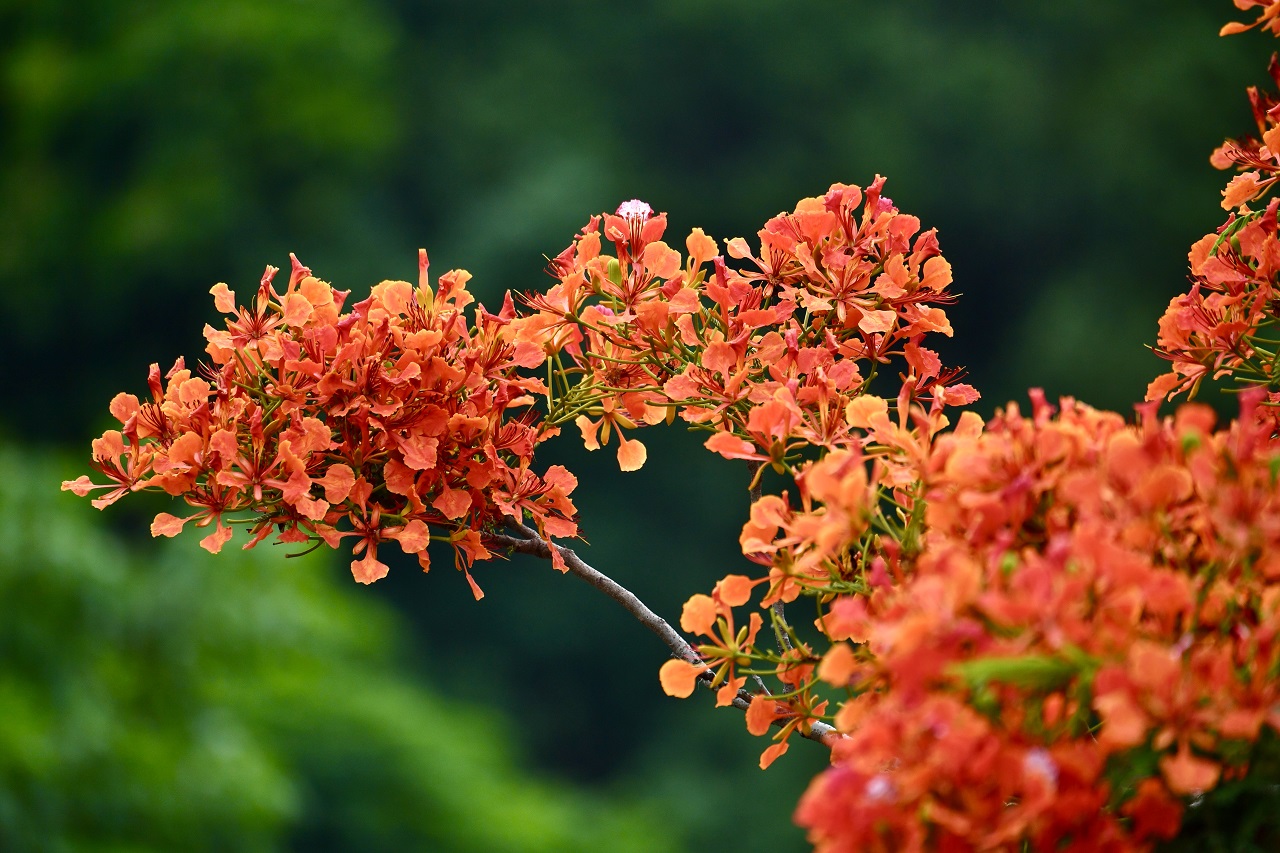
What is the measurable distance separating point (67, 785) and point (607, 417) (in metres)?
4.33

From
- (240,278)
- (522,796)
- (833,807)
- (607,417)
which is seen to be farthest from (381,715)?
(833,807)

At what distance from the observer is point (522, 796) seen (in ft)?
31.0

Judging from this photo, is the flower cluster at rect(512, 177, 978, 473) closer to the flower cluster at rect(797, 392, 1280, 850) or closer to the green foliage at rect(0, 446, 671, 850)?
the flower cluster at rect(797, 392, 1280, 850)

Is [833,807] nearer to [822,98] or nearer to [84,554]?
[84,554]

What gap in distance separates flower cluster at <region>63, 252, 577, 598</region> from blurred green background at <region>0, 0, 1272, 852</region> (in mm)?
7963

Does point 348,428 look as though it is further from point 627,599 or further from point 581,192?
point 581,192

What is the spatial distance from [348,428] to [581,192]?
12.1 metres

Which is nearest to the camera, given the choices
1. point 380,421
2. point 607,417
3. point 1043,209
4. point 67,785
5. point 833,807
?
point 833,807

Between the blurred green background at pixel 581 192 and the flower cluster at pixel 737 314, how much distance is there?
7.99 meters

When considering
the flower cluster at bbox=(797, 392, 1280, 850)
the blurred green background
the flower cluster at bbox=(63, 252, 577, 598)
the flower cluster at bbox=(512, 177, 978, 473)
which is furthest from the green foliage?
the flower cluster at bbox=(797, 392, 1280, 850)

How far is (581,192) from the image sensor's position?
13.3 meters

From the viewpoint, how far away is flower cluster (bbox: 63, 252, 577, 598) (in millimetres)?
1289

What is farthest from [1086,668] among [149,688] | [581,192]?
[581,192]

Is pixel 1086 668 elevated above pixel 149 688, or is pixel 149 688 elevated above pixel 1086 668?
pixel 149 688
